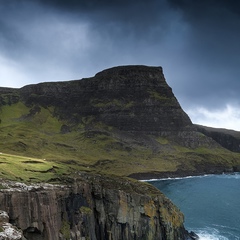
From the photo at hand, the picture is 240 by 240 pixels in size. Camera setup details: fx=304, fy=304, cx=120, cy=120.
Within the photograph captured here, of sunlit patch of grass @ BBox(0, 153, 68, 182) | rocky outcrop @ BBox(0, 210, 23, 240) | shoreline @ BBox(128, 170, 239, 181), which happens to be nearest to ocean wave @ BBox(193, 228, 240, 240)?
sunlit patch of grass @ BBox(0, 153, 68, 182)

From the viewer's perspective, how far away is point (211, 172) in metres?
183

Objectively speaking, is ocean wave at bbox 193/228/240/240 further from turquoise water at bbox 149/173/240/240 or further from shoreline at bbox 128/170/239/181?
shoreline at bbox 128/170/239/181

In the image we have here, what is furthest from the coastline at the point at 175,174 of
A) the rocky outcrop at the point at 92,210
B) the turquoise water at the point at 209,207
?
the rocky outcrop at the point at 92,210

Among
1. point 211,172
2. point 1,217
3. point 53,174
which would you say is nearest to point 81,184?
point 53,174

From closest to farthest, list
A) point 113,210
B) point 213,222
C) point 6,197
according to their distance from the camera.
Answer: point 6,197, point 113,210, point 213,222

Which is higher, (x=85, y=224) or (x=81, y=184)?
(x=81, y=184)

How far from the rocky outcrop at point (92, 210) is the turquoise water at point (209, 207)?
12480mm

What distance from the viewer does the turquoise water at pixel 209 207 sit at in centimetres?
6512

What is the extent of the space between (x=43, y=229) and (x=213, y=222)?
170 feet

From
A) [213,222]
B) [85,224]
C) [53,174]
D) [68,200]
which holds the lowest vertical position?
[213,222]

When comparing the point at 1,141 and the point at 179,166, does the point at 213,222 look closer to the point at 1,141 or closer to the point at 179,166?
the point at 179,166

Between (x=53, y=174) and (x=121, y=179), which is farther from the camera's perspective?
(x=121, y=179)

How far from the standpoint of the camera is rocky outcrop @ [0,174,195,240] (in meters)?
30.7

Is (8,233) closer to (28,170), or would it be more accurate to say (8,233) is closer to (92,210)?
(28,170)
